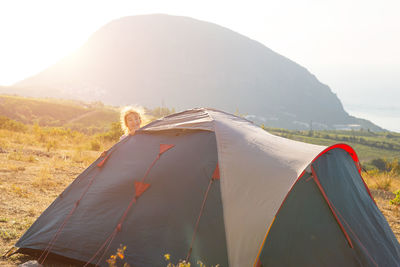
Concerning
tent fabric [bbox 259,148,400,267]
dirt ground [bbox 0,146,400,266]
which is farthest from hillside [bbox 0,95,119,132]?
tent fabric [bbox 259,148,400,267]

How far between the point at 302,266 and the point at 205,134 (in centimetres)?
225

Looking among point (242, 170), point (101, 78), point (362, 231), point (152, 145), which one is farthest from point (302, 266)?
point (101, 78)

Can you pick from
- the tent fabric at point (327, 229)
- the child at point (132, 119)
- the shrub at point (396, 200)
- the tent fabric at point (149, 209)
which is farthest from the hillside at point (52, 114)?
the tent fabric at point (327, 229)

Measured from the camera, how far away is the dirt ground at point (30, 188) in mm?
5828

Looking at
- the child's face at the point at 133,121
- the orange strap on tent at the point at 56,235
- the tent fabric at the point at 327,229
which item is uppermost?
the child's face at the point at 133,121

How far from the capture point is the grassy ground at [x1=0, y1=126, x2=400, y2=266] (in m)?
5.95

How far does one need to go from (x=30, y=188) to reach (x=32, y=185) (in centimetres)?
27

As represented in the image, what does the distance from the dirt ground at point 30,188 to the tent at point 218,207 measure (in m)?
0.82

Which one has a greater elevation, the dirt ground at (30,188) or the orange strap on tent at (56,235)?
the orange strap on tent at (56,235)

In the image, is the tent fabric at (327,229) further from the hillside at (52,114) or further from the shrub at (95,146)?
the hillside at (52,114)

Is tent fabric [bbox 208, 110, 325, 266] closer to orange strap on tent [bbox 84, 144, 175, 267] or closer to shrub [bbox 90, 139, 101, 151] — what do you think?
orange strap on tent [bbox 84, 144, 175, 267]

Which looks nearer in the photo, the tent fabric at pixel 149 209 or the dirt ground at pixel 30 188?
the tent fabric at pixel 149 209

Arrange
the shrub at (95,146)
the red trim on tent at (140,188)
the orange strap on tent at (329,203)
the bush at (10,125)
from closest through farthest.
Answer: the orange strap on tent at (329,203) → the red trim on tent at (140,188) → the shrub at (95,146) → the bush at (10,125)

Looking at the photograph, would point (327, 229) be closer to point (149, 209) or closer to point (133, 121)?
point (149, 209)
